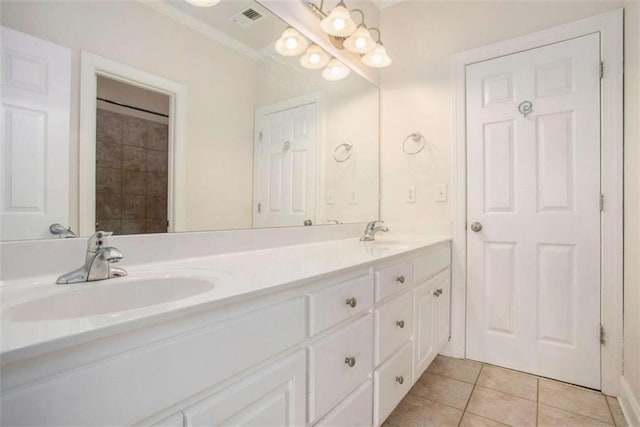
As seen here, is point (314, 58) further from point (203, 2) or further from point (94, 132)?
point (94, 132)

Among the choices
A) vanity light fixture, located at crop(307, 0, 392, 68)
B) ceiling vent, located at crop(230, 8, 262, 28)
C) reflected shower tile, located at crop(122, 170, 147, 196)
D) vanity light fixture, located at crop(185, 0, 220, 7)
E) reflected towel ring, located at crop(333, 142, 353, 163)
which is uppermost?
vanity light fixture, located at crop(307, 0, 392, 68)

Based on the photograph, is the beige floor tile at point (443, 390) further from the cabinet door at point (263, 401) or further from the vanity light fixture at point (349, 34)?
the vanity light fixture at point (349, 34)

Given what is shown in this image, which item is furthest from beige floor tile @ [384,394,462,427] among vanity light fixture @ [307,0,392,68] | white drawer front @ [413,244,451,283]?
vanity light fixture @ [307,0,392,68]

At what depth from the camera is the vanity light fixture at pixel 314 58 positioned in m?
1.80

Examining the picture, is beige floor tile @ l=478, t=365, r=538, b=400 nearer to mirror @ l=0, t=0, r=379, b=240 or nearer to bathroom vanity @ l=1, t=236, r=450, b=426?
bathroom vanity @ l=1, t=236, r=450, b=426

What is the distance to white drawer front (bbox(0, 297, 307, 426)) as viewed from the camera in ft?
1.48

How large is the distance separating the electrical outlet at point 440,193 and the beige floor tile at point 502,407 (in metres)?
1.12

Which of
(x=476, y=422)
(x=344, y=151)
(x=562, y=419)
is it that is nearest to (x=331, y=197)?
(x=344, y=151)

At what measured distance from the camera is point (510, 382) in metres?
1.79

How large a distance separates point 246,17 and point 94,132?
0.85m

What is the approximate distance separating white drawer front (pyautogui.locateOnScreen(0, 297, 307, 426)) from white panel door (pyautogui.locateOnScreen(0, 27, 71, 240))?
1.92ft

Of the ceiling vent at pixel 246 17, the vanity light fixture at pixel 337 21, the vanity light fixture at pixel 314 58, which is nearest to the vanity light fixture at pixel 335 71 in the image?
the vanity light fixture at pixel 314 58

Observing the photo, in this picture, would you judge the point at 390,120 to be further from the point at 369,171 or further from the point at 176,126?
the point at 176,126

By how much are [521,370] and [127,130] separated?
2336 mm
